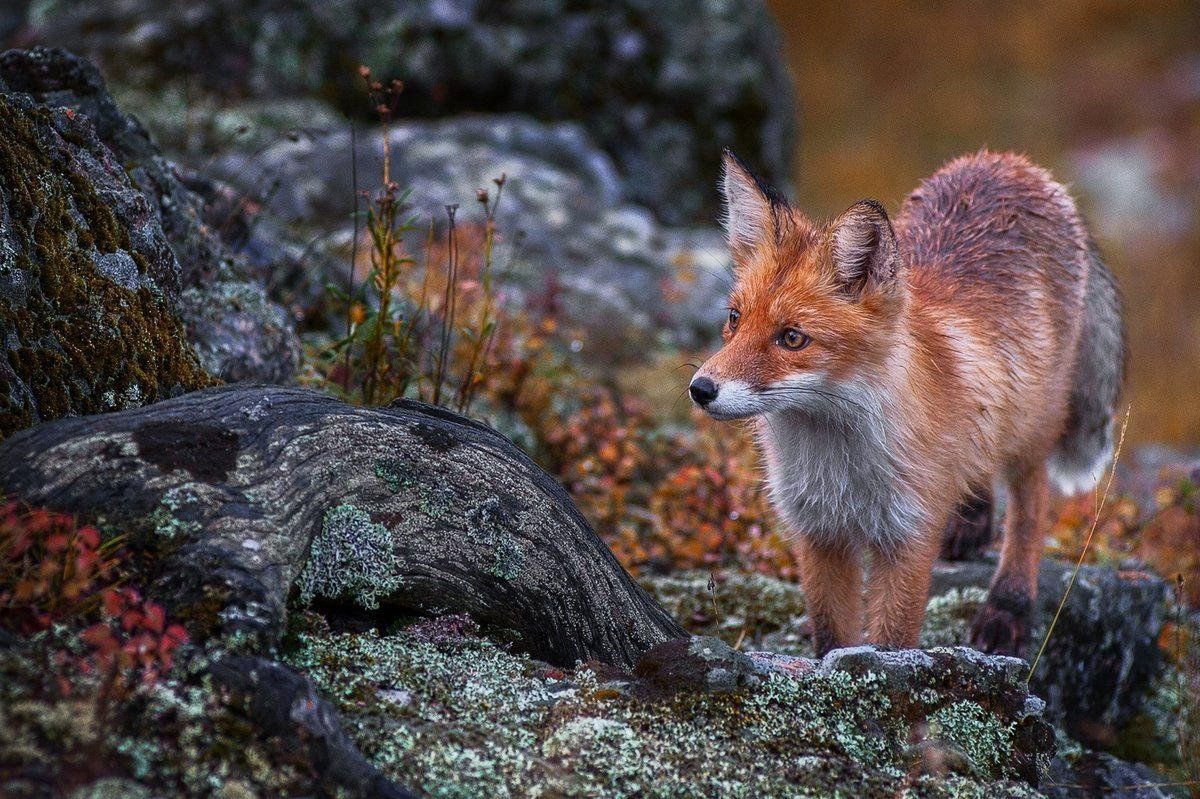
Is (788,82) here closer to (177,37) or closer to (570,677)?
(177,37)

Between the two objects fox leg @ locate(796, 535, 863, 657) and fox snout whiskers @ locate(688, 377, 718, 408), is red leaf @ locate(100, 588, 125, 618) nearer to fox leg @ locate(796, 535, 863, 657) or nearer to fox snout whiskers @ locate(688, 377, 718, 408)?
fox snout whiskers @ locate(688, 377, 718, 408)

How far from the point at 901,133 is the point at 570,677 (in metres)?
20.2

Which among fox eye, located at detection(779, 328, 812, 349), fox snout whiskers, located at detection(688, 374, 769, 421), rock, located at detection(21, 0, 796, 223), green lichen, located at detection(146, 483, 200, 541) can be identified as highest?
rock, located at detection(21, 0, 796, 223)

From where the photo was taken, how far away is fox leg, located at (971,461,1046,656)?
5785mm

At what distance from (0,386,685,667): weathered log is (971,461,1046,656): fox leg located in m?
2.26

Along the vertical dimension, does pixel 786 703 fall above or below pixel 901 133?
below

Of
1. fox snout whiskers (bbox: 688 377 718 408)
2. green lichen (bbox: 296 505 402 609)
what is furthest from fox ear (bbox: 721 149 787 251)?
green lichen (bbox: 296 505 402 609)

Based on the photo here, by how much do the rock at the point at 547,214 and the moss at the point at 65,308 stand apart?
4.72 meters

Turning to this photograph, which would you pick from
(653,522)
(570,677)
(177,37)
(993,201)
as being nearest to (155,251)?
(570,677)

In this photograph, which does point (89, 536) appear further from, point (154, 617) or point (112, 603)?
point (154, 617)

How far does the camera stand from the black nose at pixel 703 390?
14.2ft

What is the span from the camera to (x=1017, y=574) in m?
5.99

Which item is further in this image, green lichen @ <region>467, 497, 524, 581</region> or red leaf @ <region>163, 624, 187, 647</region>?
green lichen @ <region>467, 497, 524, 581</region>

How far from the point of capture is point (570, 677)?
12.5 feet
